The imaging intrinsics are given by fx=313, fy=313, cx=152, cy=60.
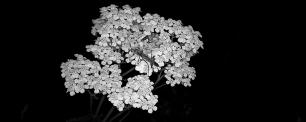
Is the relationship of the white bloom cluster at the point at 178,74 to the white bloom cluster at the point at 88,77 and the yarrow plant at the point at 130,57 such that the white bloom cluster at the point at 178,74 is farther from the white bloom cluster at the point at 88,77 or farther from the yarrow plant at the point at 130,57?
the white bloom cluster at the point at 88,77

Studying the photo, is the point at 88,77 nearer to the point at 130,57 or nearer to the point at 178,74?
the point at 130,57

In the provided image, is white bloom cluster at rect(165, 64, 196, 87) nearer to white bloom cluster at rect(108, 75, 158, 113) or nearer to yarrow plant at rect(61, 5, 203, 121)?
yarrow plant at rect(61, 5, 203, 121)

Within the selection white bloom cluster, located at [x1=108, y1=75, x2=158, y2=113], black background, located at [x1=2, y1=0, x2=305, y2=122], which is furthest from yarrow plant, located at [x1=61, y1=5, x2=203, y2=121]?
black background, located at [x1=2, y1=0, x2=305, y2=122]

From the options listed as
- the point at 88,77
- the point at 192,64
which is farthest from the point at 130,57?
the point at 192,64

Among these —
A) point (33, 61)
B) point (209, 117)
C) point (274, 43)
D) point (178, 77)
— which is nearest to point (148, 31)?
point (178, 77)

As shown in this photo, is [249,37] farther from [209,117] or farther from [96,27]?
[96,27]
